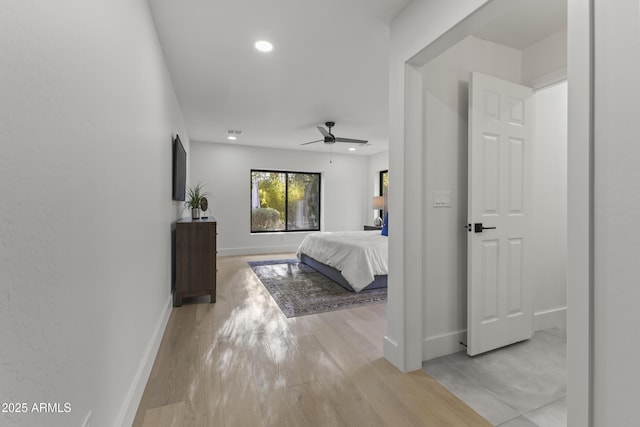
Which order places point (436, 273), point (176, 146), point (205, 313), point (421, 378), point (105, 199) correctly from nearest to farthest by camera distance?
point (105, 199)
point (421, 378)
point (436, 273)
point (205, 313)
point (176, 146)

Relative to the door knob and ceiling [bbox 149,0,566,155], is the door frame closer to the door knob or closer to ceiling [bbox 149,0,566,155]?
the door knob

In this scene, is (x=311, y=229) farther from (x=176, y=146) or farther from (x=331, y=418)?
(x=331, y=418)

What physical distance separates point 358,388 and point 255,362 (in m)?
0.73

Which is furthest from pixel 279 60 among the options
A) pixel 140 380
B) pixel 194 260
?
pixel 140 380

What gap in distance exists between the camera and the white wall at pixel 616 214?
0.91 m

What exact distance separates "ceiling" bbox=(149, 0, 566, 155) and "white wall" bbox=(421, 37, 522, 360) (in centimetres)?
46

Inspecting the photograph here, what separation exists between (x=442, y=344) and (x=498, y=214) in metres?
1.08

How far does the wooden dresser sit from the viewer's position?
3.16m

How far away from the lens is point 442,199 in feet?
7.10

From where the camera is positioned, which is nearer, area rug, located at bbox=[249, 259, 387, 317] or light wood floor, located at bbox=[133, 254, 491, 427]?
light wood floor, located at bbox=[133, 254, 491, 427]

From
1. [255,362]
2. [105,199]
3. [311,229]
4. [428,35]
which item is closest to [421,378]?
[255,362]

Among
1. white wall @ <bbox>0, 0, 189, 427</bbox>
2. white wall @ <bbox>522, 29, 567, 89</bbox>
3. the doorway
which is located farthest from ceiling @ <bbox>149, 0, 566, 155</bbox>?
white wall @ <bbox>0, 0, 189, 427</bbox>

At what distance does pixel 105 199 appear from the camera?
3.83ft

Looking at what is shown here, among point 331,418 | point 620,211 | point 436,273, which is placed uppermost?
point 620,211
